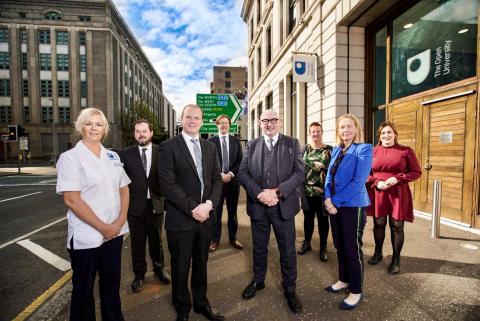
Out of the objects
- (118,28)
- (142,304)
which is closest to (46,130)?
(118,28)

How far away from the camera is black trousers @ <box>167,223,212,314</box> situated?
254 cm

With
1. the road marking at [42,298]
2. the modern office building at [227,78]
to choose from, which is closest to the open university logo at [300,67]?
the road marking at [42,298]

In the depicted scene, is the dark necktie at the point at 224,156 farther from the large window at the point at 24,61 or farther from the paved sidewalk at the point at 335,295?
the large window at the point at 24,61

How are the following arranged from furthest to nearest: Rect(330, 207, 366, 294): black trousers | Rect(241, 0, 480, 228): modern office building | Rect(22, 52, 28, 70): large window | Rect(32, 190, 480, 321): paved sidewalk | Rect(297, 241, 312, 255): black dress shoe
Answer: Rect(22, 52, 28, 70): large window < Rect(241, 0, 480, 228): modern office building < Rect(297, 241, 312, 255): black dress shoe < Rect(330, 207, 366, 294): black trousers < Rect(32, 190, 480, 321): paved sidewalk

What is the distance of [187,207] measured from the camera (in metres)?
2.46

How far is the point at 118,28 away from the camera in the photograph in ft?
138

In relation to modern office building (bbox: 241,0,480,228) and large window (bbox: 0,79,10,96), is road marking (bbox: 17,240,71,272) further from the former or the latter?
large window (bbox: 0,79,10,96)

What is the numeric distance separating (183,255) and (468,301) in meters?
3.13

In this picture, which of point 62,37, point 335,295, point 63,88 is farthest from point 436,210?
point 62,37

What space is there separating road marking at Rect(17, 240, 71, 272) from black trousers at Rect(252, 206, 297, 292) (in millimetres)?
2953

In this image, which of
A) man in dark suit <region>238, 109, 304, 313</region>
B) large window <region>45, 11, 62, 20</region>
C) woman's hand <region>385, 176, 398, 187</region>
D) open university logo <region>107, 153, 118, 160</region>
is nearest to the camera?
open university logo <region>107, 153, 118, 160</region>

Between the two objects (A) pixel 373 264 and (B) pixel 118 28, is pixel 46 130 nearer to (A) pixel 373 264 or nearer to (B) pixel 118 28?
(B) pixel 118 28

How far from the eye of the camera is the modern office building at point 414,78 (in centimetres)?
534

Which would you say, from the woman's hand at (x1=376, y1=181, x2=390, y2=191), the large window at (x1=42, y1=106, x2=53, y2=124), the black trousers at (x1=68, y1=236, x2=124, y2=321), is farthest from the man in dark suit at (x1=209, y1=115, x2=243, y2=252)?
the large window at (x1=42, y1=106, x2=53, y2=124)
